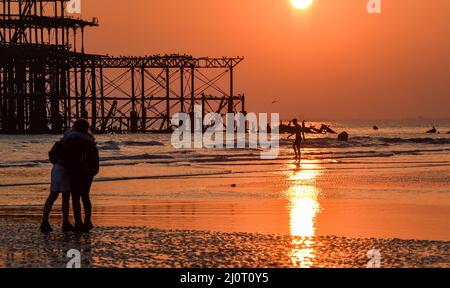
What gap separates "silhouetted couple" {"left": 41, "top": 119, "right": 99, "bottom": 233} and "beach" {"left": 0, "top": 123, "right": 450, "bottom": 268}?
43cm

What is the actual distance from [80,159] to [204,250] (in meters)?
2.97

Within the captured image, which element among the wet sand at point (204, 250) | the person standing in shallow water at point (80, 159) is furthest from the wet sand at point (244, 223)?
the person standing in shallow water at point (80, 159)

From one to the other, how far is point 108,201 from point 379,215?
6.39m

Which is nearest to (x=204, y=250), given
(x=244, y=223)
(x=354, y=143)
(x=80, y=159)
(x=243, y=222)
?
(x=80, y=159)

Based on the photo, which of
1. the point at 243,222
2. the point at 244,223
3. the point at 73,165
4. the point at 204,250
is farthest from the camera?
the point at 243,222

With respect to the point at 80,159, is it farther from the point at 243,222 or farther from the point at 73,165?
the point at 243,222

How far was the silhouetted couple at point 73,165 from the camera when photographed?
13586 millimetres

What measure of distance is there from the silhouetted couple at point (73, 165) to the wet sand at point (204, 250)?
430 mm

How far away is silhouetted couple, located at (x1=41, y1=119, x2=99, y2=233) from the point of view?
44.6 feet

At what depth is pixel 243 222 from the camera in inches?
597

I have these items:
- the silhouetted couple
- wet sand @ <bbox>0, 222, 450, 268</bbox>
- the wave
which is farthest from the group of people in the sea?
the wave

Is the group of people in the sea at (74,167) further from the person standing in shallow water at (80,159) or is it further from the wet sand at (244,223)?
the wet sand at (244,223)

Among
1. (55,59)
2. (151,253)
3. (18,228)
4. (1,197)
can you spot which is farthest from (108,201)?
(55,59)
